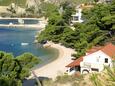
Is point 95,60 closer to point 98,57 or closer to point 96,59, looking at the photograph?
point 96,59

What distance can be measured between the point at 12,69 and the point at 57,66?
1369cm

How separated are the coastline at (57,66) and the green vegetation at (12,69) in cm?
644

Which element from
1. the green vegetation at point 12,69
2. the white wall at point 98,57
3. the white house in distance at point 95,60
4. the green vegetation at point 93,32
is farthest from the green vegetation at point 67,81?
the green vegetation at point 93,32

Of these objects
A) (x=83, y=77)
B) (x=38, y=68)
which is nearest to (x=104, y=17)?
(x=38, y=68)

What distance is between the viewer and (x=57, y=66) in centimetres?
3312

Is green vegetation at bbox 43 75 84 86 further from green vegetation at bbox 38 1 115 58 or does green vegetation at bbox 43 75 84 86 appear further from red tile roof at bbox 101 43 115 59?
green vegetation at bbox 38 1 115 58

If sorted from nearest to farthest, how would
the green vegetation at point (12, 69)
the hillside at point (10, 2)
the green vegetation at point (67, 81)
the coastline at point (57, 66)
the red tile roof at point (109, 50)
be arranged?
1. the green vegetation at point (12, 69)
2. the green vegetation at point (67, 81)
3. the red tile roof at point (109, 50)
4. the coastline at point (57, 66)
5. the hillside at point (10, 2)

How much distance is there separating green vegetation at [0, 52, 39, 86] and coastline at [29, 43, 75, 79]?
21.1 feet

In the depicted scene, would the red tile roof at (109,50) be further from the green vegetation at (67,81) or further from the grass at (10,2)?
the grass at (10,2)

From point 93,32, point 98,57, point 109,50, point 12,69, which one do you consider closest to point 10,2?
point 93,32

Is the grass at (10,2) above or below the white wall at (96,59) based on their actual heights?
below

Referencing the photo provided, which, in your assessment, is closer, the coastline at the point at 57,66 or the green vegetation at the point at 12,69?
the green vegetation at the point at 12,69

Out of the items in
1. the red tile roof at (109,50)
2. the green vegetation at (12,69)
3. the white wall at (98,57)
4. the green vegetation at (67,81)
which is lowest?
the green vegetation at (67,81)

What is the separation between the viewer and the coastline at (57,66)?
1153 inches
